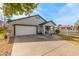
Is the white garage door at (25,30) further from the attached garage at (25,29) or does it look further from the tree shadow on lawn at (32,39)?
the tree shadow on lawn at (32,39)

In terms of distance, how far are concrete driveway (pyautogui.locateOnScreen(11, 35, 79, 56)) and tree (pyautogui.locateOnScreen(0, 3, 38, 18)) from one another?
139 centimetres

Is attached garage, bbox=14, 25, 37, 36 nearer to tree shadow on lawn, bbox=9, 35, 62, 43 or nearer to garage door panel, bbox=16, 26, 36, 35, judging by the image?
garage door panel, bbox=16, 26, 36, 35

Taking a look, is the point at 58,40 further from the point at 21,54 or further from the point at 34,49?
the point at 21,54

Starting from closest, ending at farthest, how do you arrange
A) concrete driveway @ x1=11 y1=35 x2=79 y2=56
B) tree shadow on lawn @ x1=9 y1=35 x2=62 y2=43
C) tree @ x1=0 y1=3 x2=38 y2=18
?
concrete driveway @ x1=11 y1=35 x2=79 y2=56 < tree @ x1=0 y1=3 x2=38 y2=18 < tree shadow on lawn @ x1=9 y1=35 x2=62 y2=43

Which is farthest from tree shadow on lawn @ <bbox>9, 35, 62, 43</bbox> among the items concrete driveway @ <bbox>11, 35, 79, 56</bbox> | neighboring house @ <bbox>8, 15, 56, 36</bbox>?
neighboring house @ <bbox>8, 15, 56, 36</bbox>

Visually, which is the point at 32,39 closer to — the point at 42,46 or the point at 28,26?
the point at 42,46

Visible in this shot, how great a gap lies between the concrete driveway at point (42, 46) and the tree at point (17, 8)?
1.39 meters

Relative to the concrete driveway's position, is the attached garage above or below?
above

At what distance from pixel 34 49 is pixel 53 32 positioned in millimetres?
1768

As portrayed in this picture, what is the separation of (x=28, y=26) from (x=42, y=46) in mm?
2320

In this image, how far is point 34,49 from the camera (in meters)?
7.03

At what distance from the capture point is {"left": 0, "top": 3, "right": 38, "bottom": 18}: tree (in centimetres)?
784

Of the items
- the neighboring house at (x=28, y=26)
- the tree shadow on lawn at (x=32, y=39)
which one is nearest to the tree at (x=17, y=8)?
the neighboring house at (x=28, y=26)

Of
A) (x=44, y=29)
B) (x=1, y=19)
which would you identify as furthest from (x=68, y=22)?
(x=1, y=19)
